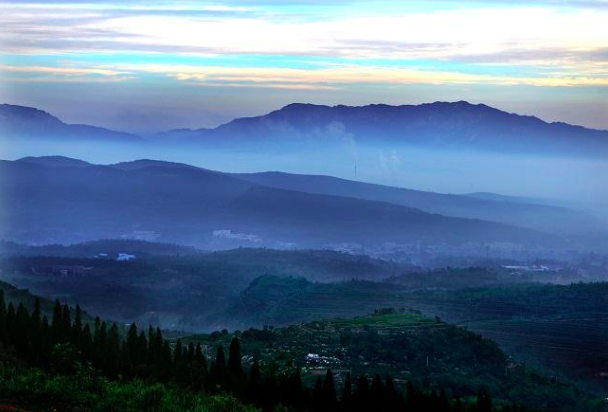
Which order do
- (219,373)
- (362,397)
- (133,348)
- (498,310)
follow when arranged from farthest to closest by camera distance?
(498,310), (133,348), (219,373), (362,397)

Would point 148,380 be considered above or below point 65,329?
above

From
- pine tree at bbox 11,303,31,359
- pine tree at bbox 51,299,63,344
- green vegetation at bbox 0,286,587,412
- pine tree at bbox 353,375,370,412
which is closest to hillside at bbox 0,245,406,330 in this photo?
green vegetation at bbox 0,286,587,412

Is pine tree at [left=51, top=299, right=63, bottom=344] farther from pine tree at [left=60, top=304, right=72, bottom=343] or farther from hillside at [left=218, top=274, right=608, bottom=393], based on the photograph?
hillside at [left=218, top=274, right=608, bottom=393]

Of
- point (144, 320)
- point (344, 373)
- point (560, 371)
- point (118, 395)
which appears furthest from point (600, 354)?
point (118, 395)

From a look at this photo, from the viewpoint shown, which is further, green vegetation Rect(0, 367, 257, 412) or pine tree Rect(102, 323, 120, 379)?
pine tree Rect(102, 323, 120, 379)

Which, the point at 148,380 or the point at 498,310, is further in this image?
the point at 498,310

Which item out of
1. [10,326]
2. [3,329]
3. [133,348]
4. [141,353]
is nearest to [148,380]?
[141,353]

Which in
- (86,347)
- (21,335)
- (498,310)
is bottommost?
(498,310)

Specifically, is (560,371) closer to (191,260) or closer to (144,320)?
(144,320)

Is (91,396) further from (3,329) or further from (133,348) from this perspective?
(3,329)

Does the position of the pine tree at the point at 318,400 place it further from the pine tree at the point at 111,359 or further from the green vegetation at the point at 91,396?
the green vegetation at the point at 91,396

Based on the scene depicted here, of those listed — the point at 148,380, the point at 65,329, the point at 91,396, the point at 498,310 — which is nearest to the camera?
the point at 91,396
